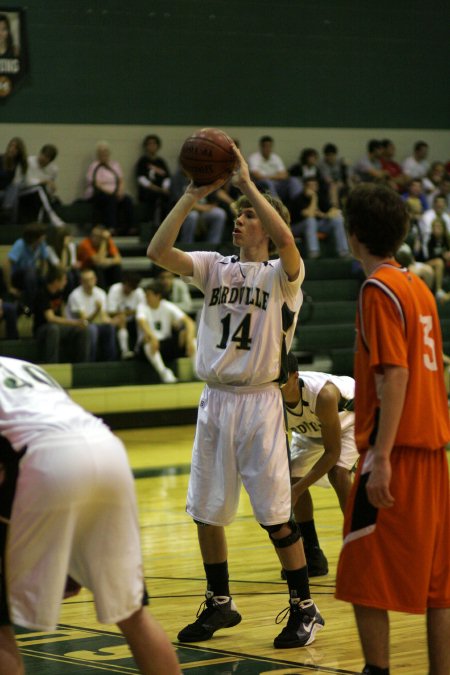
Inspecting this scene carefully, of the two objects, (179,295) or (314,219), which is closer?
(179,295)

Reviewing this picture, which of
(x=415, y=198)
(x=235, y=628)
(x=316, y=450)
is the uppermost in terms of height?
(x=415, y=198)

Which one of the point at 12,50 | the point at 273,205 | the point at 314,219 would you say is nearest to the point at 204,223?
the point at 314,219

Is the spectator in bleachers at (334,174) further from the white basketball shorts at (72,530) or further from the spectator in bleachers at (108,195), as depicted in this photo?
the white basketball shorts at (72,530)

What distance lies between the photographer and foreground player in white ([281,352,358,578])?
5.40 m

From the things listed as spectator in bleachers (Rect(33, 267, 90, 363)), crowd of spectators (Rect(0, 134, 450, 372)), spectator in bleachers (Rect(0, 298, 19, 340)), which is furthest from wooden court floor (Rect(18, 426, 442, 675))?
spectator in bleachers (Rect(0, 298, 19, 340))

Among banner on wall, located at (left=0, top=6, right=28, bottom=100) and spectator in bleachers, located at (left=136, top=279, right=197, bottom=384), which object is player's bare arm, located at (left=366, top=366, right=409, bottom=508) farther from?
banner on wall, located at (left=0, top=6, right=28, bottom=100)

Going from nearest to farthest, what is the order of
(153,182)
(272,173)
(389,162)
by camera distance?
(153,182), (272,173), (389,162)

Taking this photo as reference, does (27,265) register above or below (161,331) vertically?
above

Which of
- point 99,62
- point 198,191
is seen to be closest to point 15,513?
point 198,191

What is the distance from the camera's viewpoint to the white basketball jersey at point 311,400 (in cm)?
546

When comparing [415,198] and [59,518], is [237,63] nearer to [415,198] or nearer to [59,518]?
[415,198]

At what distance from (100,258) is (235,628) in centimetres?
892

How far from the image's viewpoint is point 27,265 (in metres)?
12.4

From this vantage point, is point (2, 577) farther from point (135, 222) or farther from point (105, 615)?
point (135, 222)
